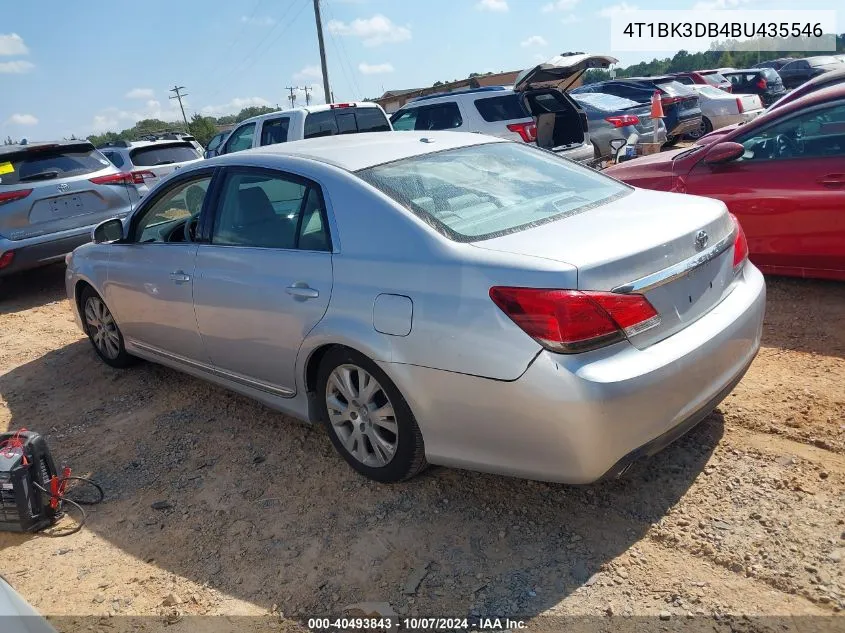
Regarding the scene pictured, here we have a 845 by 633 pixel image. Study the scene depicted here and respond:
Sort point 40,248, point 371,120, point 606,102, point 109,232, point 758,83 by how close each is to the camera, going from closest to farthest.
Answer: point 109,232 → point 40,248 → point 371,120 → point 606,102 → point 758,83

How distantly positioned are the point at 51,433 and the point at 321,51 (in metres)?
29.8

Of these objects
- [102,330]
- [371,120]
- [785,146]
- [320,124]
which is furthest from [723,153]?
[371,120]

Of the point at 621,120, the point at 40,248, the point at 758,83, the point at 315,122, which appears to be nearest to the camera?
the point at 40,248

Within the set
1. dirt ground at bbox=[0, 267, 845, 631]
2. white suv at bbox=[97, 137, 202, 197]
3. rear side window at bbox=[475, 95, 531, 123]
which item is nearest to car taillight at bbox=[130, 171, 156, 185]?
white suv at bbox=[97, 137, 202, 197]

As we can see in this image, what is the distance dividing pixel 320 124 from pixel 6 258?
433cm

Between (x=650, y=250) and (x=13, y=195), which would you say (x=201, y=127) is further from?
(x=650, y=250)

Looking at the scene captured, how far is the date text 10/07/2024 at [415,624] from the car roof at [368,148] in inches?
76.1

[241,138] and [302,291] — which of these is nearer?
[302,291]

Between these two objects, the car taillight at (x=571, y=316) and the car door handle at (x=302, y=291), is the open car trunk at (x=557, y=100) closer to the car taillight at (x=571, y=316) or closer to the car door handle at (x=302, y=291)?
the car door handle at (x=302, y=291)

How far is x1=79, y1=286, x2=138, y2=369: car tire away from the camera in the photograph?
500 cm

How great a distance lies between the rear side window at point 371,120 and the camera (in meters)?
9.94

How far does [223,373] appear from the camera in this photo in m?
3.89

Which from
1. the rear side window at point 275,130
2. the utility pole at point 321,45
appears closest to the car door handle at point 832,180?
the rear side window at point 275,130

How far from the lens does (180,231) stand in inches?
166
